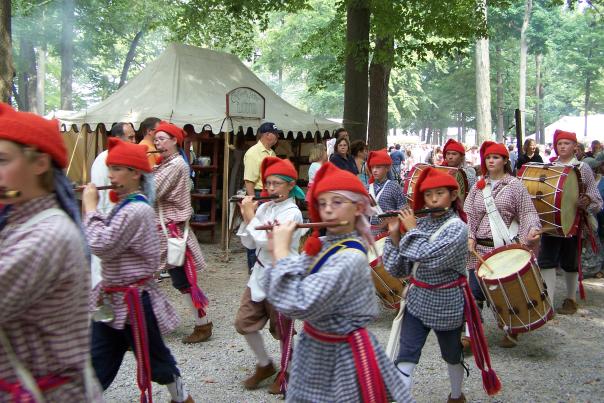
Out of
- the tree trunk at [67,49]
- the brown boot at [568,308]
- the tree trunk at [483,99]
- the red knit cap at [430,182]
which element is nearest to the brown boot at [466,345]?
the red knit cap at [430,182]

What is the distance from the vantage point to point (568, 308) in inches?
281

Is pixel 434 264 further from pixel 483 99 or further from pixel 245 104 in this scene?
pixel 483 99

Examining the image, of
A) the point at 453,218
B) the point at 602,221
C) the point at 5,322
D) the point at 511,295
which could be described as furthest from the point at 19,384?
the point at 602,221

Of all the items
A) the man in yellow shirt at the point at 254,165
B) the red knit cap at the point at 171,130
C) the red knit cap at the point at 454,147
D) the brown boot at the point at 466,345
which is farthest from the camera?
the man in yellow shirt at the point at 254,165

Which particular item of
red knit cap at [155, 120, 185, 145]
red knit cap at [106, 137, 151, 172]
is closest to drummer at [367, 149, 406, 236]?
red knit cap at [155, 120, 185, 145]

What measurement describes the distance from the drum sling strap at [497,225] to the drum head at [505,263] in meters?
0.22

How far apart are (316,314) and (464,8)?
12022 millimetres

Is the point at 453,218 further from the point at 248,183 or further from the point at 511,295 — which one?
the point at 248,183

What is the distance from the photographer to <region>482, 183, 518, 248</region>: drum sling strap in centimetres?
548

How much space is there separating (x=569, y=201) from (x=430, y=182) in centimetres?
324

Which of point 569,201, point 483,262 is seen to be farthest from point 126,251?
point 569,201

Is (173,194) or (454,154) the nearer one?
(173,194)

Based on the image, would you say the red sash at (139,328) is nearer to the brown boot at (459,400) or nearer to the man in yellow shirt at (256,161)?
the brown boot at (459,400)

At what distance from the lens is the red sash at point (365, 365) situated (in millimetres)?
2734
